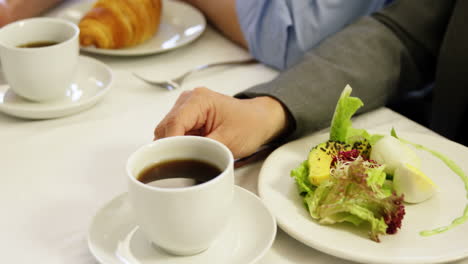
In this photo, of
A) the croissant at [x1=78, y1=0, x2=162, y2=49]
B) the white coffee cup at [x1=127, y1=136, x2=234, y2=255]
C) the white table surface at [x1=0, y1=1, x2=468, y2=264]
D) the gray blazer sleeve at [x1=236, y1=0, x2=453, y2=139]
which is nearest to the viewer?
the white coffee cup at [x1=127, y1=136, x2=234, y2=255]

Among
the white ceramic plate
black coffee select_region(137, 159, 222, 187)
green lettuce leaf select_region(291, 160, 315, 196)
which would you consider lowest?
the white ceramic plate

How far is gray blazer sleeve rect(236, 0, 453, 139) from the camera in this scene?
2.99 ft

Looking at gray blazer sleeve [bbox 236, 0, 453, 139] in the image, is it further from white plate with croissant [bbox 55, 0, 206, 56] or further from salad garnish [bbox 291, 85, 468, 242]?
white plate with croissant [bbox 55, 0, 206, 56]

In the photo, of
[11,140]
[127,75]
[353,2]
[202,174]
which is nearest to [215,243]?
[202,174]

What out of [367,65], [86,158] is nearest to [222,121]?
[86,158]

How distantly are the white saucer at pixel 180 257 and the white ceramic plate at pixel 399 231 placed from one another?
3 centimetres

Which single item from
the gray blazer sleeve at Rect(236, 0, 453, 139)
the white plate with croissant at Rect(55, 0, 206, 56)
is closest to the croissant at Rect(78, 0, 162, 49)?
the white plate with croissant at Rect(55, 0, 206, 56)

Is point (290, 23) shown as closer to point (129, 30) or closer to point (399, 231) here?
point (129, 30)

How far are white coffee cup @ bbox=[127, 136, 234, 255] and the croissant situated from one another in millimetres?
562

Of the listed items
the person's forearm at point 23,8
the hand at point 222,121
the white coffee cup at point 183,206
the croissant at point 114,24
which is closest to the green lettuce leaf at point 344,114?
the hand at point 222,121

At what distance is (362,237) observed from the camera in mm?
657

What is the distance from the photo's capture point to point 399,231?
0.67m

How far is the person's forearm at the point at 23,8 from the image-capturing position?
1201 mm

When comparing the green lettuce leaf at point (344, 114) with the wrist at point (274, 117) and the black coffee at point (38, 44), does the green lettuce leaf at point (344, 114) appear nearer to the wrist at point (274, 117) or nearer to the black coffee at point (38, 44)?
the wrist at point (274, 117)
